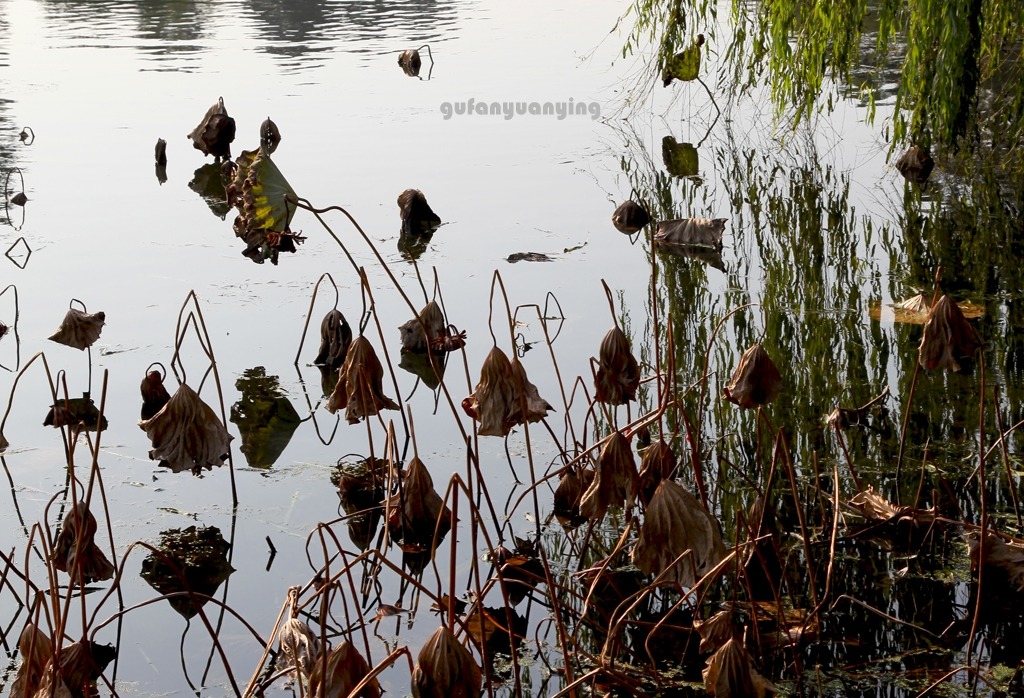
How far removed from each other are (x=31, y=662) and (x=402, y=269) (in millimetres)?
3660

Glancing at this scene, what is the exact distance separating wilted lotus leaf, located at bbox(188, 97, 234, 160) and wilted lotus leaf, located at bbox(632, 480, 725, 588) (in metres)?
6.36

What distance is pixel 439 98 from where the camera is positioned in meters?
10.3

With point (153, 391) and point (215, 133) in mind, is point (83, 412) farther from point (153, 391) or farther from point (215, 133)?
point (215, 133)

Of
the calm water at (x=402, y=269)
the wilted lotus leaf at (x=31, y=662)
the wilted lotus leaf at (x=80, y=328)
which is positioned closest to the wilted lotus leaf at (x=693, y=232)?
the calm water at (x=402, y=269)

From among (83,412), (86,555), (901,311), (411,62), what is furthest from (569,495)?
(411,62)

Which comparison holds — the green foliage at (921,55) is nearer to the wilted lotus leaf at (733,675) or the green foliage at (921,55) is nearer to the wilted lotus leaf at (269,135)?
the wilted lotus leaf at (269,135)

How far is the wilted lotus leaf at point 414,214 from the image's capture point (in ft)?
20.3

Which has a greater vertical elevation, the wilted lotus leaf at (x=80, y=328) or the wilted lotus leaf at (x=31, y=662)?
the wilted lotus leaf at (x=31, y=662)

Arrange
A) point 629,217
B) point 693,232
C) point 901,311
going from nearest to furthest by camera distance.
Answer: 1. point 901,311
2. point 693,232
3. point 629,217

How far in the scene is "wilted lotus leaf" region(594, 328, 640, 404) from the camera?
2825 millimetres

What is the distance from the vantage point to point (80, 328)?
159 inches

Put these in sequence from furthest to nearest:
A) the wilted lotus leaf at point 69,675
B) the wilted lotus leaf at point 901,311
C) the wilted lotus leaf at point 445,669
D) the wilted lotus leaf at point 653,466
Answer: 1. the wilted lotus leaf at point 901,311
2. the wilted lotus leaf at point 653,466
3. the wilted lotus leaf at point 69,675
4. the wilted lotus leaf at point 445,669

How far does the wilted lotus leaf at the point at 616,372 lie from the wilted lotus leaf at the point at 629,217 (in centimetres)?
356

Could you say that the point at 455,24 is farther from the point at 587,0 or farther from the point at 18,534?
the point at 18,534
